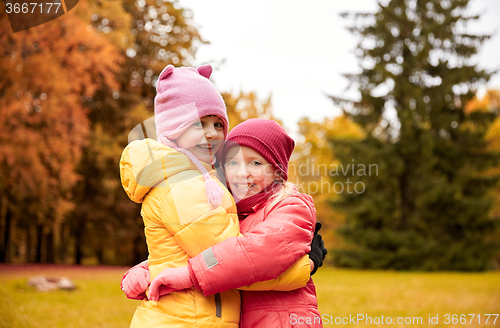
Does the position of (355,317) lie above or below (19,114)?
below

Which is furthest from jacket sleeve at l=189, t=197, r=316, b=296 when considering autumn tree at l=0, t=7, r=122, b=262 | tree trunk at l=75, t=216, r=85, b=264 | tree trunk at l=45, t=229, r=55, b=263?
tree trunk at l=45, t=229, r=55, b=263

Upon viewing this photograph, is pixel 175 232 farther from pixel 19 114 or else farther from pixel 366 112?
pixel 366 112

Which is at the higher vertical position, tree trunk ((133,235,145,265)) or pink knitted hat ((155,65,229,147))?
pink knitted hat ((155,65,229,147))

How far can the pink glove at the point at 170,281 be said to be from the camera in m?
A: 1.70

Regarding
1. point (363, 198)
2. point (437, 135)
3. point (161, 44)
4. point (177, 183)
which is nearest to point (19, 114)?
point (161, 44)

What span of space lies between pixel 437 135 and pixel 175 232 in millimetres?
22813

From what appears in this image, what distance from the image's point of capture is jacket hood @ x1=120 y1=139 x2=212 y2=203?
177 centimetres

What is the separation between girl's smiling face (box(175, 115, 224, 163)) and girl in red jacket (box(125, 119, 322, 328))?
0.45ft

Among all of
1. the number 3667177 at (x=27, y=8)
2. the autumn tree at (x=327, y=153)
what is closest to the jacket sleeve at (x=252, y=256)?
the number 3667177 at (x=27, y=8)

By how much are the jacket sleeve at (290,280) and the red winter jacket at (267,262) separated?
50mm

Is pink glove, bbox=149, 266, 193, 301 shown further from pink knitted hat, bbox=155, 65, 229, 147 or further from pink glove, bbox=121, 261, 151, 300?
pink knitted hat, bbox=155, 65, 229, 147

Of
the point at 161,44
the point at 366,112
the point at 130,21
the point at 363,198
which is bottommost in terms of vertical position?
the point at 363,198

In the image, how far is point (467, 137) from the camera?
72.0 feet

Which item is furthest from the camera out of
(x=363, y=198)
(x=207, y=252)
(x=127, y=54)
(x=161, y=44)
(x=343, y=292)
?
(x=363, y=198)
